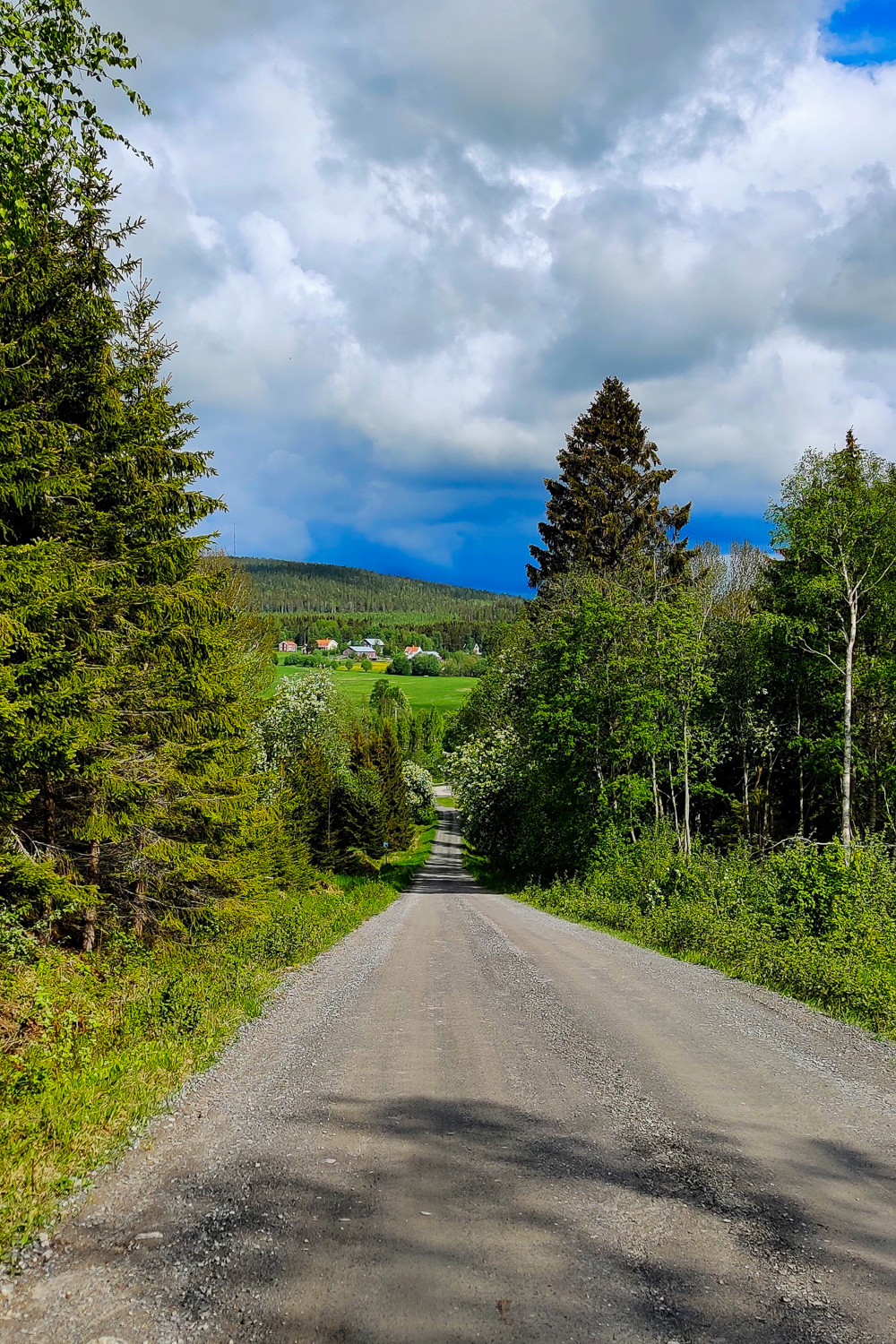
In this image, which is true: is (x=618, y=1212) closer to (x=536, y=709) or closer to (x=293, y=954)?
(x=293, y=954)

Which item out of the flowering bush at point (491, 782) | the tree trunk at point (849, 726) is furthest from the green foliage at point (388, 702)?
the tree trunk at point (849, 726)

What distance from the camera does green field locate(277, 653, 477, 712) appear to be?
129 m

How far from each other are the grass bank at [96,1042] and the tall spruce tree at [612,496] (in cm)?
2356

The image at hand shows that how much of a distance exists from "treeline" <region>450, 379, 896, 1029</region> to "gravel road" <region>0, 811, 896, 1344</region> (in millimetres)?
4637

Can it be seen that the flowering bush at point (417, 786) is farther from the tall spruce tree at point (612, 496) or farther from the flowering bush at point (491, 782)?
the tall spruce tree at point (612, 496)

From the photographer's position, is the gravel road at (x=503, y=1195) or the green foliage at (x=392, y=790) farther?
the green foliage at (x=392, y=790)

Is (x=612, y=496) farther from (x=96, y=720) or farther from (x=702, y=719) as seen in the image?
(x=96, y=720)

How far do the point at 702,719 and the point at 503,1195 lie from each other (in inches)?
1092

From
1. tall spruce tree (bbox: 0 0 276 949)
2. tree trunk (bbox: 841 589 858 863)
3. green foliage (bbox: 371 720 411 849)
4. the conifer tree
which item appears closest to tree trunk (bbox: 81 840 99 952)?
tall spruce tree (bbox: 0 0 276 949)

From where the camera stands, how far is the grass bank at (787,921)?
29.7ft

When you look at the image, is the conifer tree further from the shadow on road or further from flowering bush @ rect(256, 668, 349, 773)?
the shadow on road

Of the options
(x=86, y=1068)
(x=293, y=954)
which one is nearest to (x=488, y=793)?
(x=293, y=954)

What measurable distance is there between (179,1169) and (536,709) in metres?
22.4

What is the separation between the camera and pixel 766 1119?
518 centimetres
